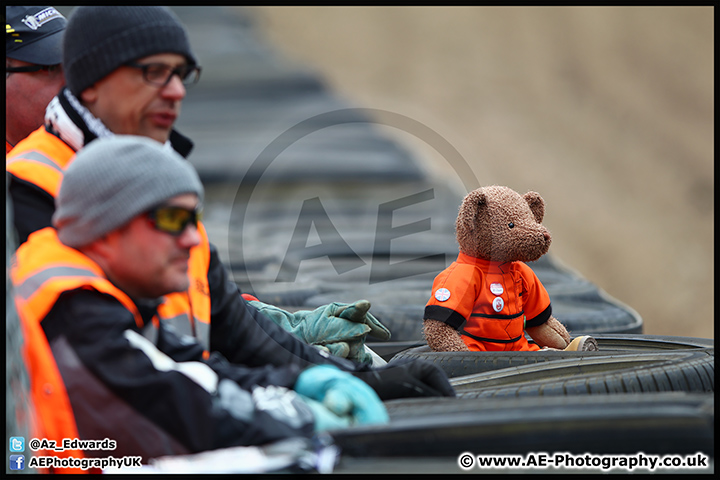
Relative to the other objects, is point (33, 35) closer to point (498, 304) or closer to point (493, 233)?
point (493, 233)

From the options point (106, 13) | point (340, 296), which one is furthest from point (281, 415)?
point (340, 296)

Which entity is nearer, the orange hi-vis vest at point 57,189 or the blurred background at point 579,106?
the orange hi-vis vest at point 57,189

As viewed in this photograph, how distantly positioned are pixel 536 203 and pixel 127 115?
4.52 ft

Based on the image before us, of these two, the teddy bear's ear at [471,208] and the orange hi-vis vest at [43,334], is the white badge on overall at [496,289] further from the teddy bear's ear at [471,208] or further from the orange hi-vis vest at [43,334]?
the orange hi-vis vest at [43,334]

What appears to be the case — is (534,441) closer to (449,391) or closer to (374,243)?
(449,391)

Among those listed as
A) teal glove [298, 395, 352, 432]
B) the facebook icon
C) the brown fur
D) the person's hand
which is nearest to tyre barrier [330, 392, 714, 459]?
teal glove [298, 395, 352, 432]

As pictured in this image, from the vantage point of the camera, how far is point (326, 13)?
32125 mm

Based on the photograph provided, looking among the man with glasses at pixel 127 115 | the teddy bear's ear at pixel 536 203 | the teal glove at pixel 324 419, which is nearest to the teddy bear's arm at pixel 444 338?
the teddy bear's ear at pixel 536 203

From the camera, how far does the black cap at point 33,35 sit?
2.62 m

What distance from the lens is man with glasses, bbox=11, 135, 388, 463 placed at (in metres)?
1.46

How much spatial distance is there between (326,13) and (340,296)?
29.4 meters

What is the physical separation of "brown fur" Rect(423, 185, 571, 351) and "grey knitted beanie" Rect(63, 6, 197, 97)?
1057 mm

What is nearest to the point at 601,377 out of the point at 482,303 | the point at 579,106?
the point at 482,303

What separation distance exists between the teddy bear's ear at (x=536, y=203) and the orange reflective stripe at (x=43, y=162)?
143 cm
